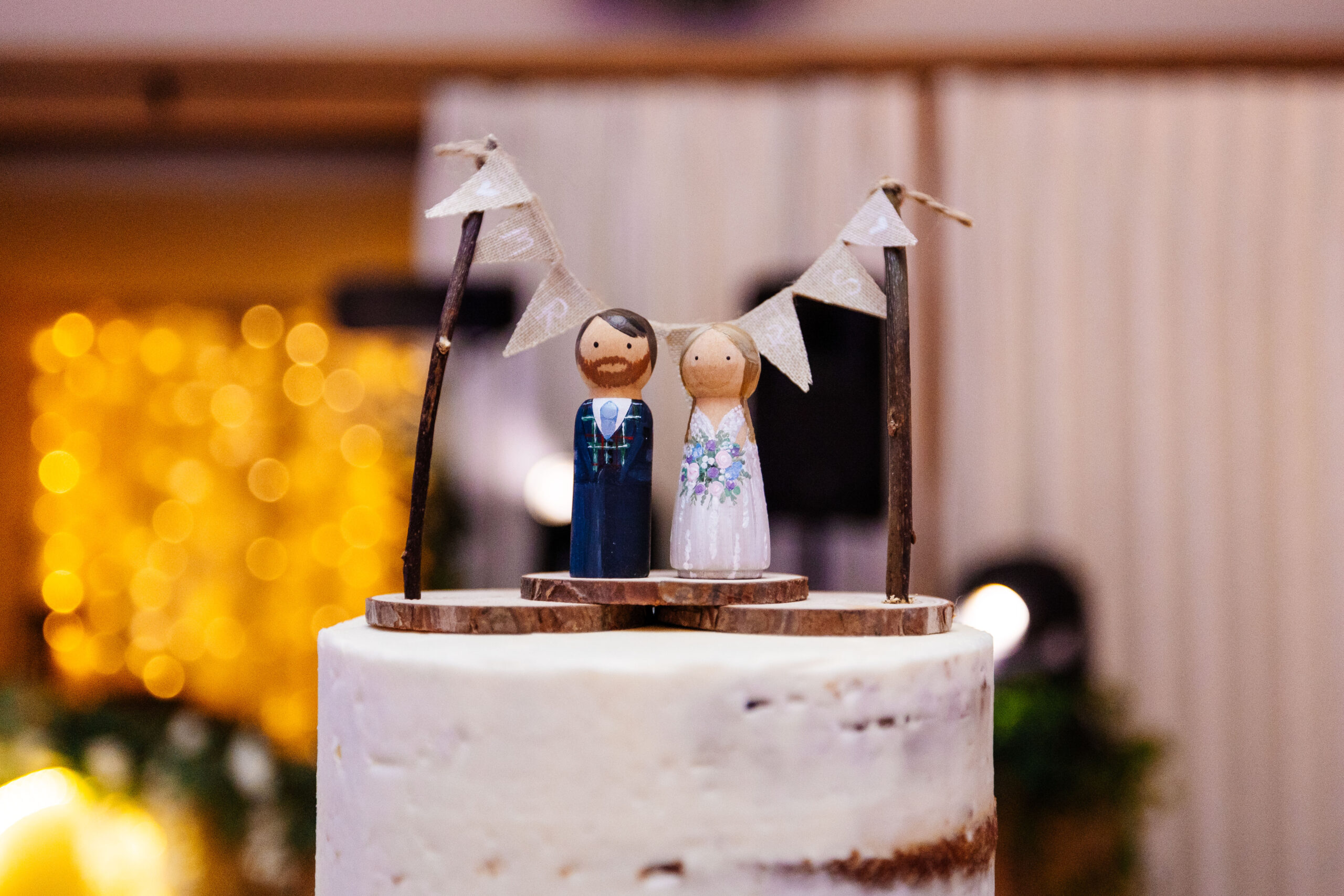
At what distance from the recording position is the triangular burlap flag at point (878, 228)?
0.73 m

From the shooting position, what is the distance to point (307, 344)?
4918mm

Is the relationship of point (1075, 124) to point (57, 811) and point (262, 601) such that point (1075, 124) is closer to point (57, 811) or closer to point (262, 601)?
point (57, 811)

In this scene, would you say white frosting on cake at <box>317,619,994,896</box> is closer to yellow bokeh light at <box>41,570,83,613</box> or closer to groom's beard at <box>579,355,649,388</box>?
groom's beard at <box>579,355,649,388</box>

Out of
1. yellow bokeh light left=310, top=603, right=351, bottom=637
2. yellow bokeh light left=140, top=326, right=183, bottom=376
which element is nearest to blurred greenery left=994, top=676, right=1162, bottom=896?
yellow bokeh light left=310, top=603, right=351, bottom=637

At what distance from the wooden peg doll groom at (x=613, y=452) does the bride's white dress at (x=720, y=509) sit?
30 millimetres

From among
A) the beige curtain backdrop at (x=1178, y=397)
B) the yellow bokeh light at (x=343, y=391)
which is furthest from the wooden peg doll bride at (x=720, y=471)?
the yellow bokeh light at (x=343, y=391)

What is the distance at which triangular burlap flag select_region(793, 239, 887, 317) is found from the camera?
2.46 ft

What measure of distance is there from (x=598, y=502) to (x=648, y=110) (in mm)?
2445

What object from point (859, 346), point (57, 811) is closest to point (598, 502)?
point (57, 811)

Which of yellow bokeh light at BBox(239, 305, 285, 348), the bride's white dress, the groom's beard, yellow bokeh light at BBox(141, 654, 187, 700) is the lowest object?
yellow bokeh light at BBox(141, 654, 187, 700)

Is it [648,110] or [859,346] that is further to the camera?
[648,110]

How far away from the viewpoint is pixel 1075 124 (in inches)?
116

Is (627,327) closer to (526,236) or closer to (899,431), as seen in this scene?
(526,236)

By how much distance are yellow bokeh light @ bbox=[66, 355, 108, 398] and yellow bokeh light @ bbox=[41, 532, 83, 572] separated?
68 centimetres
